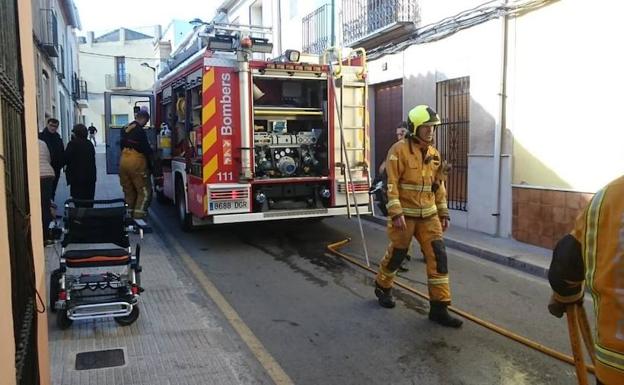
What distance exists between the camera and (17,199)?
219 cm

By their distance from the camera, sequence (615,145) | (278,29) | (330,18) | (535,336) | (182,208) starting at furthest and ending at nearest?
(278,29) → (330,18) → (182,208) → (615,145) → (535,336)

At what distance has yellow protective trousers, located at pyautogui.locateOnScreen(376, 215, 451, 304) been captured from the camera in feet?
16.0

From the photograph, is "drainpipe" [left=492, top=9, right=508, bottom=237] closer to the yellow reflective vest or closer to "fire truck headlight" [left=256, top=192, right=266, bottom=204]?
"fire truck headlight" [left=256, top=192, right=266, bottom=204]

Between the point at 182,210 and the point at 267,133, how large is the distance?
6.81ft

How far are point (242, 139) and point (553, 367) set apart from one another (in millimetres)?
4948

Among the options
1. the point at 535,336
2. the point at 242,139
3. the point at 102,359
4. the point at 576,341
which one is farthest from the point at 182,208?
the point at 576,341

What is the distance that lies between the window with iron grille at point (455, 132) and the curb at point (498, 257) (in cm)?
145

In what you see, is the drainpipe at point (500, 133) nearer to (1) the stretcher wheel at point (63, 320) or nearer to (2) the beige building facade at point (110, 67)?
(1) the stretcher wheel at point (63, 320)

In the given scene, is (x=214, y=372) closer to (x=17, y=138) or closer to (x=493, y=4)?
(x=17, y=138)

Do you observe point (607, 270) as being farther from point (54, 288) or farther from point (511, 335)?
point (54, 288)

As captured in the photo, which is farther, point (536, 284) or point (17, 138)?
point (536, 284)

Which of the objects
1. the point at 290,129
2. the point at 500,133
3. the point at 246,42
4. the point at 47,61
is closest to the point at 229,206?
the point at 290,129

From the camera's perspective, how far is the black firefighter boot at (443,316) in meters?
4.85

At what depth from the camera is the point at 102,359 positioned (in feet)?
13.3
